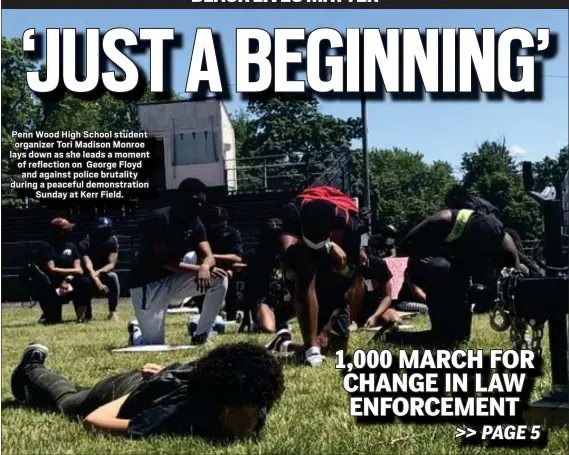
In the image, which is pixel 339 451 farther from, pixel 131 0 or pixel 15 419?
pixel 131 0

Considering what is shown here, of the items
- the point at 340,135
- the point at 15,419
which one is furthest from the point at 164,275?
the point at 15,419

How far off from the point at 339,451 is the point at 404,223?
2.62m

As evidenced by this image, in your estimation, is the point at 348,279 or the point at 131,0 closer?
the point at 131,0

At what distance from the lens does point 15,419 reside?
3146mm

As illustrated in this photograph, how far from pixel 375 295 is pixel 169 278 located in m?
1.85

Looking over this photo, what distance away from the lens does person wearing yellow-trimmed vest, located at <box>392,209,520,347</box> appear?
14.5ft

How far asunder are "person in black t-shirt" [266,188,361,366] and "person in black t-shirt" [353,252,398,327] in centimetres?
139

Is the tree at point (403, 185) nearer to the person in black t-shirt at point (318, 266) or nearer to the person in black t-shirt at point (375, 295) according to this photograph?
the person in black t-shirt at point (318, 266)

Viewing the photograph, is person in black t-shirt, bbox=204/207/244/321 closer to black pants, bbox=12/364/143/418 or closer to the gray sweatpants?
the gray sweatpants

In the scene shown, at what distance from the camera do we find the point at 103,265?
27.2ft

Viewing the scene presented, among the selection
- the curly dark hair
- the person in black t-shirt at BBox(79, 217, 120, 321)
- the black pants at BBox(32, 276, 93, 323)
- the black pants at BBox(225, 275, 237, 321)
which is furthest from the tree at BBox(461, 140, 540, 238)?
the black pants at BBox(32, 276, 93, 323)

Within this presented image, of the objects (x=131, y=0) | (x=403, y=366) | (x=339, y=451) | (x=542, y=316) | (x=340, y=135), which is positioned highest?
(x=131, y=0)

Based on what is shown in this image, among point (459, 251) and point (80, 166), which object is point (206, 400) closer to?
point (80, 166)

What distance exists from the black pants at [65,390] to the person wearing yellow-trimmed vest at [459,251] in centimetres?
173
